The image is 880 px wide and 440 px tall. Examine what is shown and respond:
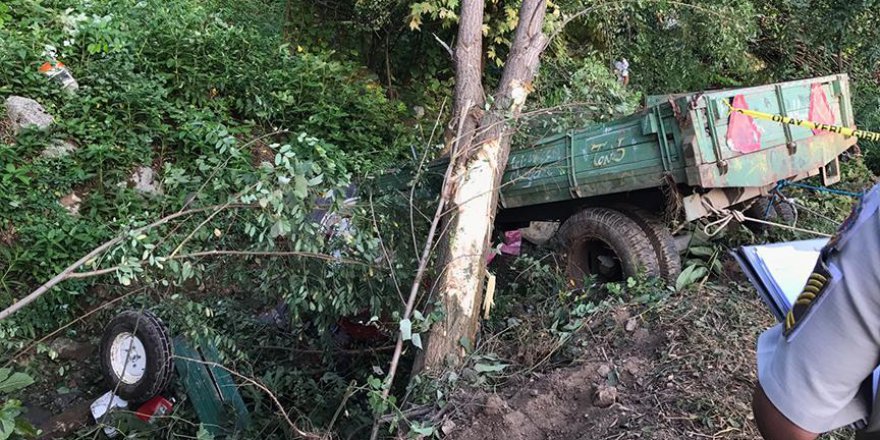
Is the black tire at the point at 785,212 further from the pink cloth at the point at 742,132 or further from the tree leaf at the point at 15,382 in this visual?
the tree leaf at the point at 15,382

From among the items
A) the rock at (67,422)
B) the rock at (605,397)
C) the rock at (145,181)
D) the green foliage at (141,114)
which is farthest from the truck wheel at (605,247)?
the rock at (145,181)

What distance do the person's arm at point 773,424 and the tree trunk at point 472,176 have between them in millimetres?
2470

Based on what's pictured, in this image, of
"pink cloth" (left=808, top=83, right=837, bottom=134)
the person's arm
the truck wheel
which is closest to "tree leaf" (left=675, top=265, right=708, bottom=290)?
the truck wheel

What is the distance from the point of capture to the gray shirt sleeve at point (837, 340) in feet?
3.64

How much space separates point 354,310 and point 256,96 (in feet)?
16.8

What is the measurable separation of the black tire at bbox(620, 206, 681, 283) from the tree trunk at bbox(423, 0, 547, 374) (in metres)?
1.27

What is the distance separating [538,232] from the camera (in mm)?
7047

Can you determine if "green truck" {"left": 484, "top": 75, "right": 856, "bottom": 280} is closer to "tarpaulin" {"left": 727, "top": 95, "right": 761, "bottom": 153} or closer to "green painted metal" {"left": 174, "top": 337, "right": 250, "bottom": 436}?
"tarpaulin" {"left": 727, "top": 95, "right": 761, "bottom": 153}

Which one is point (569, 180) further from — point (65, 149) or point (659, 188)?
point (65, 149)

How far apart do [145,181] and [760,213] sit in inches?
255

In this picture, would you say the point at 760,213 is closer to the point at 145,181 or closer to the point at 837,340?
the point at 837,340

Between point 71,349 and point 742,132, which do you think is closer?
point 742,132

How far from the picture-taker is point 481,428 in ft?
10.4

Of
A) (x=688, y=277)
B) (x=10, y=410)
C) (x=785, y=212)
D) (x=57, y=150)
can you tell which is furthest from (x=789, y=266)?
(x=57, y=150)
